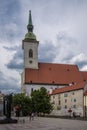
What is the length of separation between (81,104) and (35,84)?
34710 mm

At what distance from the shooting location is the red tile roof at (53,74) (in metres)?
129

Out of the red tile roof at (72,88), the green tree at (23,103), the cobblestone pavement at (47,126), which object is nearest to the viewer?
the cobblestone pavement at (47,126)

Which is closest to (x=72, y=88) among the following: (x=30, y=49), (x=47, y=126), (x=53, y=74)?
(x=53, y=74)

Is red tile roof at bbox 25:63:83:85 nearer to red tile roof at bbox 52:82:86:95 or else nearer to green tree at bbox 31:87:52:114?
red tile roof at bbox 52:82:86:95

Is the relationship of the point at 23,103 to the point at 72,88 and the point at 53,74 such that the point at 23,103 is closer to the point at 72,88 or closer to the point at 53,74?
the point at 72,88

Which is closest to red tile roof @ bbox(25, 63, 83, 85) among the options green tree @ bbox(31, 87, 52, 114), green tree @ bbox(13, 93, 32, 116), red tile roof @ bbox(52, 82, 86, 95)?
red tile roof @ bbox(52, 82, 86, 95)

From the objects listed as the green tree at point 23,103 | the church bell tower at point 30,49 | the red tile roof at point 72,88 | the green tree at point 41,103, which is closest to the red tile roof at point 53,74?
the church bell tower at point 30,49

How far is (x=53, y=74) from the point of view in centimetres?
13288

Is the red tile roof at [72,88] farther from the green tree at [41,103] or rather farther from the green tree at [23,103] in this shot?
the green tree at [23,103]

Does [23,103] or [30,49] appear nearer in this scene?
[23,103]

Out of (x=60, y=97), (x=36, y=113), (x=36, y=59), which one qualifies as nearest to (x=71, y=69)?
(x=36, y=59)

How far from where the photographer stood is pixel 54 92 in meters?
120

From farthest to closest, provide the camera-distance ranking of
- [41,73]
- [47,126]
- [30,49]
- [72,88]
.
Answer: [30,49]
[41,73]
[72,88]
[47,126]

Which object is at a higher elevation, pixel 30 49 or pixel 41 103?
pixel 30 49
